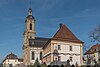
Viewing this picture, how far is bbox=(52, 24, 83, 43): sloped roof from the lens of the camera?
6400cm

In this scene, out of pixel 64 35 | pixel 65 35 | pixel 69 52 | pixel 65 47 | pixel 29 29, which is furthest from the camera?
pixel 29 29

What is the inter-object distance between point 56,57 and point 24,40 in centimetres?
3906

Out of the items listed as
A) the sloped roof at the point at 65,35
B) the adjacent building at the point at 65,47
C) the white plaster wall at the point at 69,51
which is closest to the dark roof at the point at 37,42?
the sloped roof at the point at 65,35

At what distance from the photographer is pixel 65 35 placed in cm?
6544

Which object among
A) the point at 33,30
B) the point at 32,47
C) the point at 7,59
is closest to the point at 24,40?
the point at 33,30

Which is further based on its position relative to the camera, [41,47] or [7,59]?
A: [7,59]

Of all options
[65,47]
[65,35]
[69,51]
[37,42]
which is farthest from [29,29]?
[69,51]

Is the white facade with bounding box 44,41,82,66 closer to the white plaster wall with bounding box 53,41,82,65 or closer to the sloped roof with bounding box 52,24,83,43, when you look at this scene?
the white plaster wall with bounding box 53,41,82,65

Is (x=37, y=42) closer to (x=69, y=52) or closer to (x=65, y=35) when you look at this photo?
(x=65, y=35)

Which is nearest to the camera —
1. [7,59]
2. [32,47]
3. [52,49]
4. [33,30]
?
[52,49]

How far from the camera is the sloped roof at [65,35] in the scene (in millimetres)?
64000

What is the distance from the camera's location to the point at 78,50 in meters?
65.4

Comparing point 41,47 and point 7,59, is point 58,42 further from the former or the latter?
point 7,59

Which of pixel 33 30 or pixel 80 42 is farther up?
pixel 33 30
